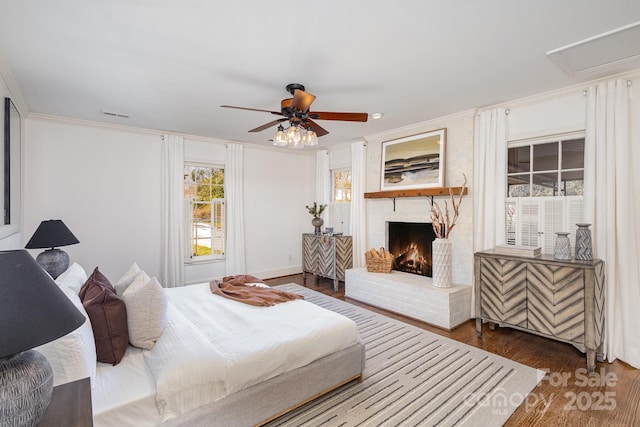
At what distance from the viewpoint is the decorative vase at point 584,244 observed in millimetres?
2795

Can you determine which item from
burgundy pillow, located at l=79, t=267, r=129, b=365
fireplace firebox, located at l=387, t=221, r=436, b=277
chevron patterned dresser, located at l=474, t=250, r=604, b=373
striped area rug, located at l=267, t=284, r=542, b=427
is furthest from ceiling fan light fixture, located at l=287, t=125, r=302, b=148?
fireplace firebox, located at l=387, t=221, r=436, b=277

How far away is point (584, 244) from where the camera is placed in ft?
9.23

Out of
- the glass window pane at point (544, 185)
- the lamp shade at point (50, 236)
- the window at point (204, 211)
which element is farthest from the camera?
the window at point (204, 211)

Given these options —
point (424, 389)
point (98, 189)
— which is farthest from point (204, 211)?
point (424, 389)

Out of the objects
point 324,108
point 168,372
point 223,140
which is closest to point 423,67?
point 324,108

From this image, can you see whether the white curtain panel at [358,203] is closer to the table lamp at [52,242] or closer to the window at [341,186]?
the window at [341,186]

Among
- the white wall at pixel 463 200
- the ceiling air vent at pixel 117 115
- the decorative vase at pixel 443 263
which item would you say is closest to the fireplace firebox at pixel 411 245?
the white wall at pixel 463 200

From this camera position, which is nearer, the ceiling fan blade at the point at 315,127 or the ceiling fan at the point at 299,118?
the ceiling fan at the point at 299,118

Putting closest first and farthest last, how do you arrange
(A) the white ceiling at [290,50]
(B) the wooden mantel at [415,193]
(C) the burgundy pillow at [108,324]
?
(C) the burgundy pillow at [108,324] < (A) the white ceiling at [290,50] < (B) the wooden mantel at [415,193]

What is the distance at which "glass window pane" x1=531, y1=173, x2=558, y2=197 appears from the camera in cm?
334

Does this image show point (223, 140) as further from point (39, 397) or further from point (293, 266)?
point (39, 397)

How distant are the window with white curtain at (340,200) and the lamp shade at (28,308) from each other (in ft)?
16.5

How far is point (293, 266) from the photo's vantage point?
647 cm

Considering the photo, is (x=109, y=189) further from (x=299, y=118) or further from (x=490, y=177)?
(x=490, y=177)
